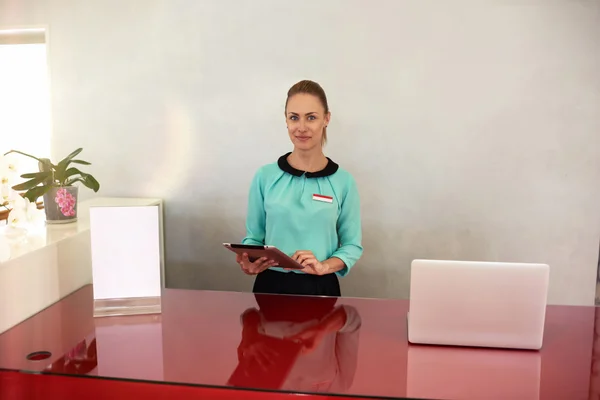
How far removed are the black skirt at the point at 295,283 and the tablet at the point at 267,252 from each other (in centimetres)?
41

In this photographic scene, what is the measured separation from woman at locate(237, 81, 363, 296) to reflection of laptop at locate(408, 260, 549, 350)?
75 cm

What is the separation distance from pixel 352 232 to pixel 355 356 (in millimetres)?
965

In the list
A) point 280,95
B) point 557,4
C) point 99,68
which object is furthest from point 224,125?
point 557,4

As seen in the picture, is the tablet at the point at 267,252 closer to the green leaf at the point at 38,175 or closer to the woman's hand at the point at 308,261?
the woman's hand at the point at 308,261

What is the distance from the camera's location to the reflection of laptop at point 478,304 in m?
1.61

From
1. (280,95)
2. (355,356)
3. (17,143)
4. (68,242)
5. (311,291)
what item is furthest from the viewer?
(17,143)

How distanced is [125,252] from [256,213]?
2.51 feet

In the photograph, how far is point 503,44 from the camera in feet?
10.1

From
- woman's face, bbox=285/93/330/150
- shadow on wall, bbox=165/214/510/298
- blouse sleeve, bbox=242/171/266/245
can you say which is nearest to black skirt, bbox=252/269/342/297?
blouse sleeve, bbox=242/171/266/245

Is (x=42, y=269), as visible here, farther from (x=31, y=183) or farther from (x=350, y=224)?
(x=350, y=224)

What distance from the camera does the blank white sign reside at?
74.5 inches

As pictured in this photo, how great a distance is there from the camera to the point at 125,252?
1.91m

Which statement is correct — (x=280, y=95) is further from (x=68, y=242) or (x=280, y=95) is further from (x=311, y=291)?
(x=68, y=242)

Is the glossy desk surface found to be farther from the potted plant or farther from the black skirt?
the potted plant
